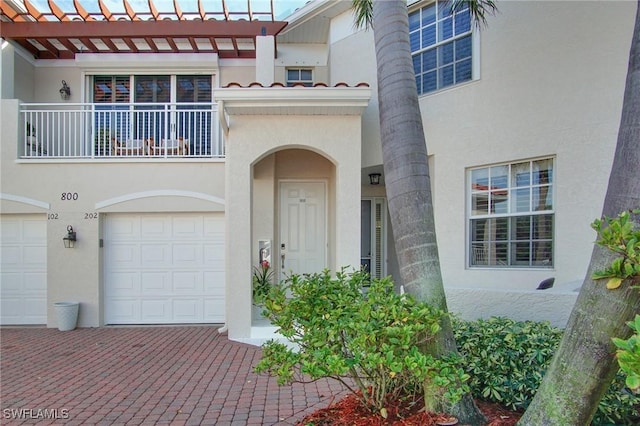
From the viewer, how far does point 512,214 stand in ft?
19.6

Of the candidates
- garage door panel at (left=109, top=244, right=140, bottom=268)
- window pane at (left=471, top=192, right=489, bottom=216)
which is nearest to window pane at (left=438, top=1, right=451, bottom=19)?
window pane at (left=471, top=192, right=489, bottom=216)

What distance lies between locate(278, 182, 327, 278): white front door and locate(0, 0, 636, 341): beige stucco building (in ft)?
0.11

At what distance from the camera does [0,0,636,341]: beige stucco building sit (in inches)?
214

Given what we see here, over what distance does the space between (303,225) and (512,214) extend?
4330 millimetres

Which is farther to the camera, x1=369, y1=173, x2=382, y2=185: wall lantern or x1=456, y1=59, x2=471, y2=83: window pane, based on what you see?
x1=369, y1=173, x2=382, y2=185: wall lantern

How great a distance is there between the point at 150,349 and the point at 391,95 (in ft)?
19.5

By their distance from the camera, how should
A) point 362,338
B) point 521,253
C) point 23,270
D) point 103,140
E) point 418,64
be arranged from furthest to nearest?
1. point 103,140
2. point 23,270
3. point 418,64
4. point 521,253
5. point 362,338

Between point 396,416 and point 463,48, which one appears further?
point 463,48

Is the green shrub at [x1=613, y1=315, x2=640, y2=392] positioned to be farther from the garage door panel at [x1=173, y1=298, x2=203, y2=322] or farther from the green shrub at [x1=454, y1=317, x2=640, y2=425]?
the garage door panel at [x1=173, y1=298, x2=203, y2=322]

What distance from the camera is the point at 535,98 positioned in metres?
5.77

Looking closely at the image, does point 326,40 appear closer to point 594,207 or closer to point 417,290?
point 594,207

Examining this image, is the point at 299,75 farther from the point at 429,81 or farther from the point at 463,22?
the point at 463,22

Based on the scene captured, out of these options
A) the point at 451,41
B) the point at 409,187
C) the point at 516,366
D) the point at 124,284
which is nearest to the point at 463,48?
the point at 451,41

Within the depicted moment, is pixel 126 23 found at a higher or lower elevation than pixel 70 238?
higher
